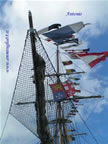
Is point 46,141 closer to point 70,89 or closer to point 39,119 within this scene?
point 39,119

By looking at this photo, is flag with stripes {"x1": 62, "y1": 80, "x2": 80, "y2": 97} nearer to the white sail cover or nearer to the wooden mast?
the white sail cover

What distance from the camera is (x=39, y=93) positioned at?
14.8 meters

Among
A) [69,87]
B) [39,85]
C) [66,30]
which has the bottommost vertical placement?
[69,87]

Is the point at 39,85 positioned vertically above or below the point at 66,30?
below

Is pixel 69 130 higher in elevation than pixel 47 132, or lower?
lower

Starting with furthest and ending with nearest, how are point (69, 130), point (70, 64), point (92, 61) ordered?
point (69, 130), point (70, 64), point (92, 61)

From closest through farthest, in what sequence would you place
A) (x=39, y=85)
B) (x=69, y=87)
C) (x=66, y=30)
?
(x=39, y=85)
(x=66, y=30)
(x=69, y=87)

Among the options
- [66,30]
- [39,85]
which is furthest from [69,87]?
[39,85]

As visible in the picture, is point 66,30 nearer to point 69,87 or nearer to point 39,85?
point 39,85

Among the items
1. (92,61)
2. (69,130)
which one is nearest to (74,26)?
(92,61)

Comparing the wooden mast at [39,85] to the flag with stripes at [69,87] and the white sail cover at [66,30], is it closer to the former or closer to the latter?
the white sail cover at [66,30]

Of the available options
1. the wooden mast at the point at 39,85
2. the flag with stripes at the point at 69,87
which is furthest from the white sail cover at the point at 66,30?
the flag with stripes at the point at 69,87

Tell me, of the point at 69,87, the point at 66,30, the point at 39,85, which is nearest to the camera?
the point at 39,85

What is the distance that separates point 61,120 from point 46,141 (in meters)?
28.8
